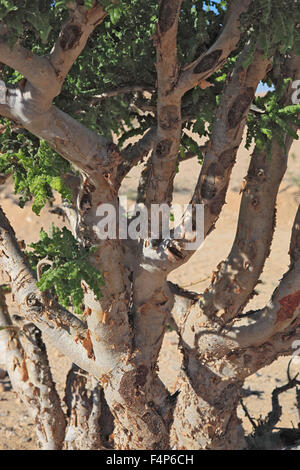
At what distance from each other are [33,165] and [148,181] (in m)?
1.00

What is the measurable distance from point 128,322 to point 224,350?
0.91 meters

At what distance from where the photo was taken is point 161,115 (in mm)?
3760

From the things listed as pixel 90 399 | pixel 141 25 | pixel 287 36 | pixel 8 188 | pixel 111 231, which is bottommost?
pixel 90 399

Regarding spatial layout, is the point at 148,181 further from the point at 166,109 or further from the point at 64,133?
the point at 64,133

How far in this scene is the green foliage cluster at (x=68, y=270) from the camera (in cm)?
365

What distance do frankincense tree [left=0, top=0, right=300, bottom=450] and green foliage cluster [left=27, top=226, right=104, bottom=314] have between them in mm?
14

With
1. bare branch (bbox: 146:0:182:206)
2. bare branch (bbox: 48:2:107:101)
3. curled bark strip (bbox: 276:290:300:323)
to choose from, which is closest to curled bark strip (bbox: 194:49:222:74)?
bare branch (bbox: 146:0:182:206)

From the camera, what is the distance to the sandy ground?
7594 mm

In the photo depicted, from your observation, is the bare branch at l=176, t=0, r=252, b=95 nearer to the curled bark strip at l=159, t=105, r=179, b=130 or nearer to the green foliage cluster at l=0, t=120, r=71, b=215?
the curled bark strip at l=159, t=105, r=179, b=130

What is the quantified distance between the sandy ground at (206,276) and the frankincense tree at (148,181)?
41.5 inches

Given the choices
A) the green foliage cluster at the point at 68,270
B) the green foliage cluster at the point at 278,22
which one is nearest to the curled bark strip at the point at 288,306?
the green foliage cluster at the point at 68,270

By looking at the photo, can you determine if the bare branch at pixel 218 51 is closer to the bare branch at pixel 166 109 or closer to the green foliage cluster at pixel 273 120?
the bare branch at pixel 166 109
